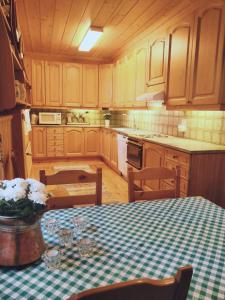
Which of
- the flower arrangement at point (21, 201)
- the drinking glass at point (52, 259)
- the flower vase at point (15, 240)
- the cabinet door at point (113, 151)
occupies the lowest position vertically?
the cabinet door at point (113, 151)

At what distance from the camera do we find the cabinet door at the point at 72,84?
5492 mm

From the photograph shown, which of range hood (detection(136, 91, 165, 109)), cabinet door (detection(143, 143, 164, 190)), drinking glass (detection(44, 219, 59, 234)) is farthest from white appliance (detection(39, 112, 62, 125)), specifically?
drinking glass (detection(44, 219, 59, 234))

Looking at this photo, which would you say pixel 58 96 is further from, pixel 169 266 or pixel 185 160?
pixel 169 266

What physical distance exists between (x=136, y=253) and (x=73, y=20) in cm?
319

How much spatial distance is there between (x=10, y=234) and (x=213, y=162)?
2.09 metres

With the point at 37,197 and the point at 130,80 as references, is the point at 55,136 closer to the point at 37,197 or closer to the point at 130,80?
the point at 130,80

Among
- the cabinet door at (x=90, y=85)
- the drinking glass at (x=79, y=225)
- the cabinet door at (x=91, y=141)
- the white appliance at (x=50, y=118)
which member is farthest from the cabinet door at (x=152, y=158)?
the white appliance at (x=50, y=118)

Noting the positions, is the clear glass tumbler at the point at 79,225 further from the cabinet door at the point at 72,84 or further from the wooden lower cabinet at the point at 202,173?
the cabinet door at the point at 72,84

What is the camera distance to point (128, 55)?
443cm

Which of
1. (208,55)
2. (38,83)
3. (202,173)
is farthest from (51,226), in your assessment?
(38,83)

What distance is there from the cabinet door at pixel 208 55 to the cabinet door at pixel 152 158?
72 cm

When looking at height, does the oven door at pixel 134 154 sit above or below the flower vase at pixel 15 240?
below

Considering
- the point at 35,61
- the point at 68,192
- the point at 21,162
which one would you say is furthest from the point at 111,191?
the point at 35,61

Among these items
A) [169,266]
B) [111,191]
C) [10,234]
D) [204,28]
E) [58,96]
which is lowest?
[111,191]
